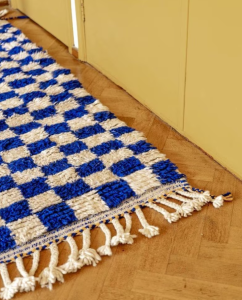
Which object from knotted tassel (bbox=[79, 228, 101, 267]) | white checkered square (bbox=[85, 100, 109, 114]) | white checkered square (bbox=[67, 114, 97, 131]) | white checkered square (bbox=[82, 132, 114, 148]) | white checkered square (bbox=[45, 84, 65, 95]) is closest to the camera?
knotted tassel (bbox=[79, 228, 101, 267])

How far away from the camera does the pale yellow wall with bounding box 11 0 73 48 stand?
2607 mm

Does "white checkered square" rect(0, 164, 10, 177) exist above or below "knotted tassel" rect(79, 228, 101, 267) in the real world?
below

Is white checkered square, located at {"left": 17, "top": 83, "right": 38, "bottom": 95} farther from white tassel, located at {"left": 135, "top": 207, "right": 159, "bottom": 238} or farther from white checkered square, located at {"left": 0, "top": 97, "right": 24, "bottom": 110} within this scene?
white tassel, located at {"left": 135, "top": 207, "right": 159, "bottom": 238}

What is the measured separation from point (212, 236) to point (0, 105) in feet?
3.74

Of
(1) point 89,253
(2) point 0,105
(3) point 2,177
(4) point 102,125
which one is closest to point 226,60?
(4) point 102,125

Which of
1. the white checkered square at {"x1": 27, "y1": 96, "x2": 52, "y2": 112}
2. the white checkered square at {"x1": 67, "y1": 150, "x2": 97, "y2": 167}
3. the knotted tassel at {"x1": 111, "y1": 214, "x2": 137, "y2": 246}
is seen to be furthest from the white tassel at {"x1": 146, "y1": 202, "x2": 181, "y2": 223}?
the white checkered square at {"x1": 27, "y1": 96, "x2": 52, "y2": 112}

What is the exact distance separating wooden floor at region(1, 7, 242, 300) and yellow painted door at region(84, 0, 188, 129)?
1.18 ft

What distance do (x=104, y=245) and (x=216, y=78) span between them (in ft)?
2.19

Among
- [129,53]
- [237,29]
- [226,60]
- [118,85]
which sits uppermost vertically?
[237,29]

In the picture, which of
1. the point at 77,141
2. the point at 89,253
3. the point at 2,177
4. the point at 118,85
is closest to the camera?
the point at 89,253

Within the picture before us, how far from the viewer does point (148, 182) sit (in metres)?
1.59

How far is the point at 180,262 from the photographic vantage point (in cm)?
132

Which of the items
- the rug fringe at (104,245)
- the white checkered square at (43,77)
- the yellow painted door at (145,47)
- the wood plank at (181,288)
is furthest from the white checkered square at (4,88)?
the wood plank at (181,288)

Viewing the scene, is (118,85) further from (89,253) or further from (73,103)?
(89,253)
